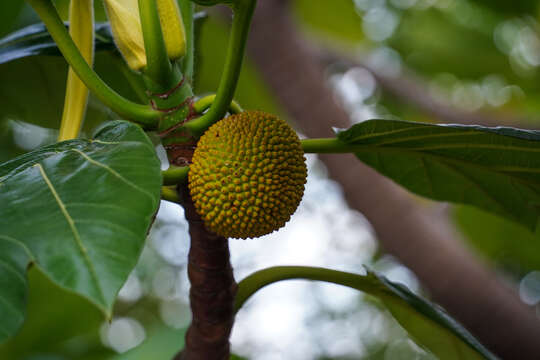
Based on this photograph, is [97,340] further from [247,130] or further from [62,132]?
[247,130]

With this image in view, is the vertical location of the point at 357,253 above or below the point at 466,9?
below

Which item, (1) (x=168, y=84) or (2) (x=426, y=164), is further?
(2) (x=426, y=164)

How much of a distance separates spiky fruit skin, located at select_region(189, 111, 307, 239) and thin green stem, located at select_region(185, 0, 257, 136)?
2 cm

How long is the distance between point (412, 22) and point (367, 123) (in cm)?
234

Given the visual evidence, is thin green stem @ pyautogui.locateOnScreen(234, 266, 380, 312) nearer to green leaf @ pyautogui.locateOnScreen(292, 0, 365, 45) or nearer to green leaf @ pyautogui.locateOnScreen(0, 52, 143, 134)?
green leaf @ pyautogui.locateOnScreen(0, 52, 143, 134)

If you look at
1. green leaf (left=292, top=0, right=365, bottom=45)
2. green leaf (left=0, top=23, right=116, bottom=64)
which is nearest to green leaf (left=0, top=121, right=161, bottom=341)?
green leaf (left=0, top=23, right=116, bottom=64)

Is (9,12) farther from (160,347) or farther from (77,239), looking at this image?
(77,239)

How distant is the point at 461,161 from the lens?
0.83m

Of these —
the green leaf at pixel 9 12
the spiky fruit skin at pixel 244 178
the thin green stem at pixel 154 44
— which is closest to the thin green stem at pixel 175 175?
the spiky fruit skin at pixel 244 178

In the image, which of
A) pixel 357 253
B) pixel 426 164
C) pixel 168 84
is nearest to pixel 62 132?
pixel 168 84

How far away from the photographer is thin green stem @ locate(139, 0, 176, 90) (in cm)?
69

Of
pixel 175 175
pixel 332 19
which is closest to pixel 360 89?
pixel 332 19

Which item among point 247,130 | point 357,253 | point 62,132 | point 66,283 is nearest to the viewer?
point 66,283

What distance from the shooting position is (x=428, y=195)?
3.16 ft
